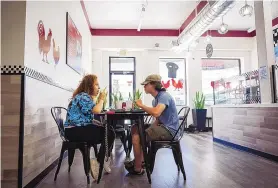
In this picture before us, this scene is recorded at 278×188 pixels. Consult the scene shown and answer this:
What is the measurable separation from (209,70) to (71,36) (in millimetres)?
6067

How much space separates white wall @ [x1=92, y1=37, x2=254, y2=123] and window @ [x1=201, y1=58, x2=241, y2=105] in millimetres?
281

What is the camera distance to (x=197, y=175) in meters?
2.62

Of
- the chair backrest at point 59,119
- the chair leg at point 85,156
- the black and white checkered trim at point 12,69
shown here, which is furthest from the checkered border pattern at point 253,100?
the black and white checkered trim at point 12,69

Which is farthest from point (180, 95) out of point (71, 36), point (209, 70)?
point (71, 36)

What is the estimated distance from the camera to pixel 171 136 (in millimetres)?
2500

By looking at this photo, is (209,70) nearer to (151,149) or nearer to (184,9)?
(184,9)

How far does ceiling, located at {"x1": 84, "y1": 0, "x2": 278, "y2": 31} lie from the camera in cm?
595

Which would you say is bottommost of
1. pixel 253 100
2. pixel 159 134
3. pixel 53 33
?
pixel 159 134

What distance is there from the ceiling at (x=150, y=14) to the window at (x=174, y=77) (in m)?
1.42

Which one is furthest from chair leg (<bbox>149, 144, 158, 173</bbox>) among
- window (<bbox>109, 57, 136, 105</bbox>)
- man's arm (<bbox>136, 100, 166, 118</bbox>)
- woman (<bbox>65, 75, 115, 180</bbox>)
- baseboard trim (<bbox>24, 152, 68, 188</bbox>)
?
window (<bbox>109, 57, 136, 105</bbox>)

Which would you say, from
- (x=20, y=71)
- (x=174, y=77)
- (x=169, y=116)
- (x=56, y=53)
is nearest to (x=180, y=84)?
(x=174, y=77)

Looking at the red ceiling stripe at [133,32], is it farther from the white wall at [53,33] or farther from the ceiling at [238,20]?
the white wall at [53,33]

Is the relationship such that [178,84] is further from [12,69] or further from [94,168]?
[12,69]

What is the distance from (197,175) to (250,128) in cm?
195
